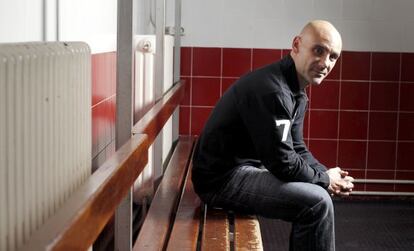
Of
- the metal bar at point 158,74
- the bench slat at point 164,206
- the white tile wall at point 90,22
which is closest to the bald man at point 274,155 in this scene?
the bench slat at point 164,206

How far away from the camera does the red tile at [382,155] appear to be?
211 inches

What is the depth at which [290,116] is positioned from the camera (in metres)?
2.81

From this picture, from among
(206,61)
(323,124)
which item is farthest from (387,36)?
(206,61)

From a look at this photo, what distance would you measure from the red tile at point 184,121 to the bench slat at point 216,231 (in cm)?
228

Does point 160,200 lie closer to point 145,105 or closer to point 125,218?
point 145,105

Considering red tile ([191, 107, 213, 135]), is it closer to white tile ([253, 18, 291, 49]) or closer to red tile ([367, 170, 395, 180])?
white tile ([253, 18, 291, 49])

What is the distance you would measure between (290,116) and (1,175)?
1759mm

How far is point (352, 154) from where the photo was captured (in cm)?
538

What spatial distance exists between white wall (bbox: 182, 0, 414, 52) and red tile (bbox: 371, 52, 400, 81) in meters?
0.06

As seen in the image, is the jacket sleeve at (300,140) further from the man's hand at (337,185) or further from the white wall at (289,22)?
the white wall at (289,22)

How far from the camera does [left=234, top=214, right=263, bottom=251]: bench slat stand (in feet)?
8.61

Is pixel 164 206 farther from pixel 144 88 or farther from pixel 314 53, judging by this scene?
pixel 314 53

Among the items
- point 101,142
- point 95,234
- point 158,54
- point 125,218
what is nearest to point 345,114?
point 158,54

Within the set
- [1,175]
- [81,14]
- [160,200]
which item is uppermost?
[81,14]
